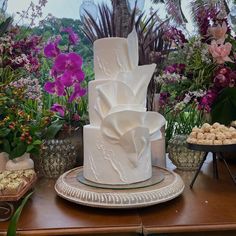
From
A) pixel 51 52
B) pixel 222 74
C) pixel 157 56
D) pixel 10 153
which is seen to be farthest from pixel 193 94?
pixel 10 153

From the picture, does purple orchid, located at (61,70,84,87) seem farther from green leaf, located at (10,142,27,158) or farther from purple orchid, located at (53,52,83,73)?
green leaf, located at (10,142,27,158)

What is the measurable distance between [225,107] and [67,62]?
1.94 feet

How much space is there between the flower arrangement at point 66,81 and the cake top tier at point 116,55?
15cm

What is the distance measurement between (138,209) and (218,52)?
578mm

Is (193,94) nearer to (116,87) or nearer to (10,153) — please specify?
(116,87)

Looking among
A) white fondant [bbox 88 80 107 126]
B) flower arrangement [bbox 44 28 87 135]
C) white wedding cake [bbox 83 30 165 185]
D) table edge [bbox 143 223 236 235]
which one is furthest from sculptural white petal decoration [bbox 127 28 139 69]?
table edge [bbox 143 223 236 235]

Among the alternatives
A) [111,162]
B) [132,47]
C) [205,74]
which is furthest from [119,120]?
[205,74]

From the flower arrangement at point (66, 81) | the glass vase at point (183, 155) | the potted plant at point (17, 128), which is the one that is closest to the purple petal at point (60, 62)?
the flower arrangement at point (66, 81)

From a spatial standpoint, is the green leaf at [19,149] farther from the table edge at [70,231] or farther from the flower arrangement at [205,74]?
the flower arrangement at [205,74]

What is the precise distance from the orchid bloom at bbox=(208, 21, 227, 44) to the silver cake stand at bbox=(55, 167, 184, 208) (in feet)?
1.64

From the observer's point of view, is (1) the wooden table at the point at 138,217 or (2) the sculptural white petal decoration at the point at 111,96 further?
(2) the sculptural white petal decoration at the point at 111,96

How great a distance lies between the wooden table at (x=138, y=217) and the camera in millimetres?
715

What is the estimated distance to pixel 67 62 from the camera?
42.1 inches

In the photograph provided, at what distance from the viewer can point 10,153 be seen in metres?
0.97
